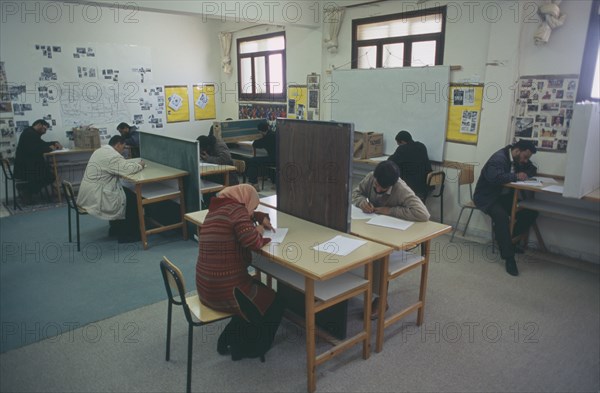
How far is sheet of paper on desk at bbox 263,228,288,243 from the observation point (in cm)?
267

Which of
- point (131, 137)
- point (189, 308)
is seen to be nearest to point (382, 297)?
point (189, 308)

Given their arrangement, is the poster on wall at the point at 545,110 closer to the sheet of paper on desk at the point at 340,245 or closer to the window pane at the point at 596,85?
the window pane at the point at 596,85

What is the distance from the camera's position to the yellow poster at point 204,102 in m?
8.57

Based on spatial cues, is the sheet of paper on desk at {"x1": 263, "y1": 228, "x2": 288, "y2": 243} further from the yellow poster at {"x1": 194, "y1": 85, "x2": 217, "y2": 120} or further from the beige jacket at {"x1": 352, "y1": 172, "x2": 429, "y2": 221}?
the yellow poster at {"x1": 194, "y1": 85, "x2": 217, "y2": 120}

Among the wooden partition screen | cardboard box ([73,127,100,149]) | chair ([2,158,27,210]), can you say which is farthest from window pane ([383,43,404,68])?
chair ([2,158,27,210])

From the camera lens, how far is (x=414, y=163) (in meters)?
5.02

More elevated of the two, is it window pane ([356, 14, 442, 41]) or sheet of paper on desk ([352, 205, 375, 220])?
window pane ([356, 14, 442, 41])

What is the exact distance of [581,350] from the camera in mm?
2885

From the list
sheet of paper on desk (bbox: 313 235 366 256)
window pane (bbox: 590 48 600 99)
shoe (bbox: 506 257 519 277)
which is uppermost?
window pane (bbox: 590 48 600 99)

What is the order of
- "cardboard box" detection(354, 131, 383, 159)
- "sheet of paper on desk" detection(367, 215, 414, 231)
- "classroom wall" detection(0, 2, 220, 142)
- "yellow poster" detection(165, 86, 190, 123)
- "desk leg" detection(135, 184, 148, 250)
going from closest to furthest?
"sheet of paper on desk" detection(367, 215, 414, 231)
"desk leg" detection(135, 184, 148, 250)
"cardboard box" detection(354, 131, 383, 159)
"classroom wall" detection(0, 2, 220, 142)
"yellow poster" detection(165, 86, 190, 123)

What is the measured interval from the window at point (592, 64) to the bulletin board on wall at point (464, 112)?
0.96 m

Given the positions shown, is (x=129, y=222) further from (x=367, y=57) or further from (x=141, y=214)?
(x=367, y=57)

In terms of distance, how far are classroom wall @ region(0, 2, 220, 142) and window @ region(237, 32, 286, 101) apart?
706 mm

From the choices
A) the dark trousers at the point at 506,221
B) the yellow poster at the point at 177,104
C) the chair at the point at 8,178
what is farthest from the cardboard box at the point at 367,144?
the chair at the point at 8,178
